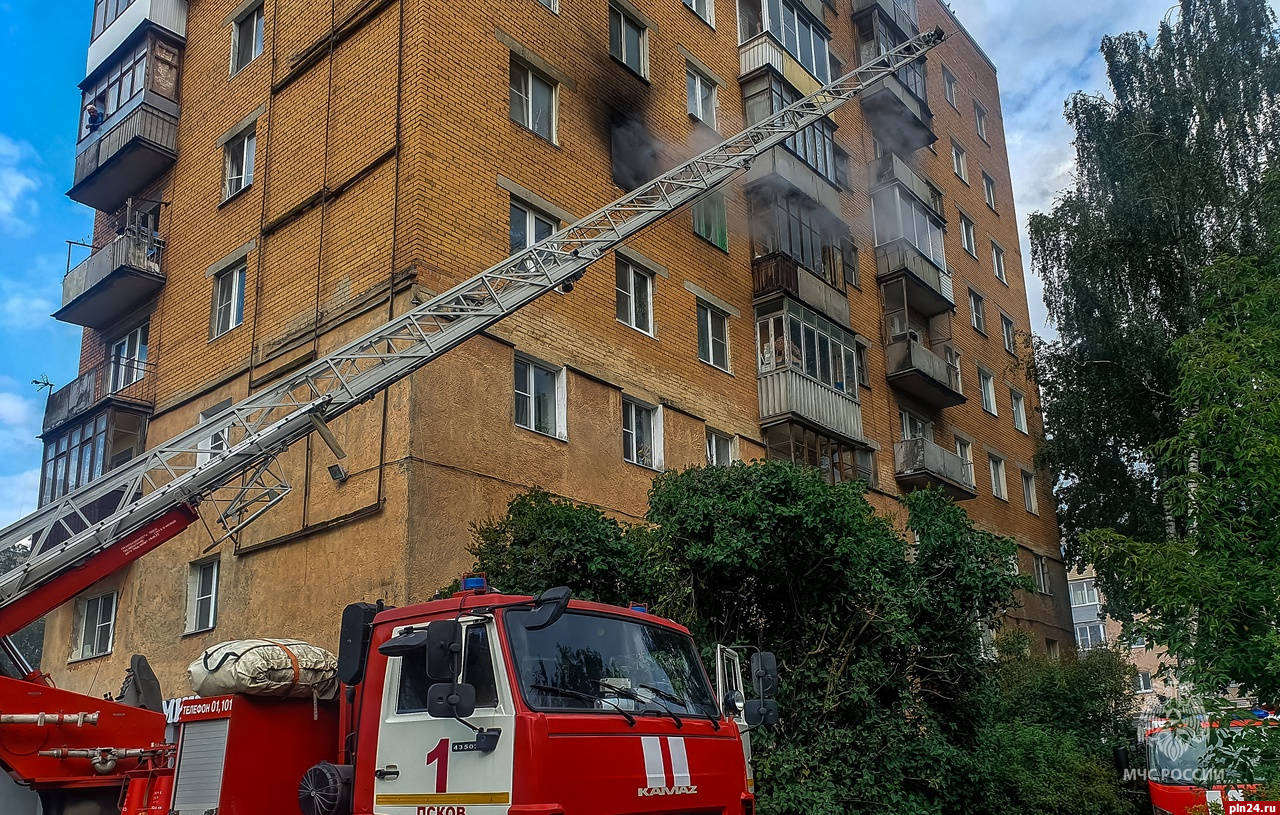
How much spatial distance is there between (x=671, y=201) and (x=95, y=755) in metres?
11.4

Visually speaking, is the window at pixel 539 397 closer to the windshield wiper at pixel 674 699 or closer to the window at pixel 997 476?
the windshield wiper at pixel 674 699

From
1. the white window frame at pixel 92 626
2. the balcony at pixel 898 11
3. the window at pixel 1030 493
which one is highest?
the balcony at pixel 898 11

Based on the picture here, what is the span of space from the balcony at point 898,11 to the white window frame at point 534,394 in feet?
59.2

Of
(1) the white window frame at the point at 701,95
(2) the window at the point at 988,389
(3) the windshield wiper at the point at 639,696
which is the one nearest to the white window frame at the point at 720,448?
(1) the white window frame at the point at 701,95

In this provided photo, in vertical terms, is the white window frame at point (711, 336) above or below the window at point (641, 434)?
above

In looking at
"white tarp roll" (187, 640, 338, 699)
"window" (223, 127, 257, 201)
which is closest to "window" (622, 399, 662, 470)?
"window" (223, 127, 257, 201)

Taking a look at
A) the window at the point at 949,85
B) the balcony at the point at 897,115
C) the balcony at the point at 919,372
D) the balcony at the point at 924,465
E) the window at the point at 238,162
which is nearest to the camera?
the window at the point at 238,162

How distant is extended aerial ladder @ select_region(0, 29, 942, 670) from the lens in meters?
9.48

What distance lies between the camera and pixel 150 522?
397 inches

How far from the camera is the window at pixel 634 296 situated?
18453 millimetres

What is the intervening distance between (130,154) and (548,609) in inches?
739

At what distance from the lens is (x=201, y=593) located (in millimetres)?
17172

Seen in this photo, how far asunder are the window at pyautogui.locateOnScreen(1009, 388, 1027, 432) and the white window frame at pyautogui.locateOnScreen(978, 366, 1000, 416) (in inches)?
59.5

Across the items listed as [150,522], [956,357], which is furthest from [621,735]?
[956,357]
